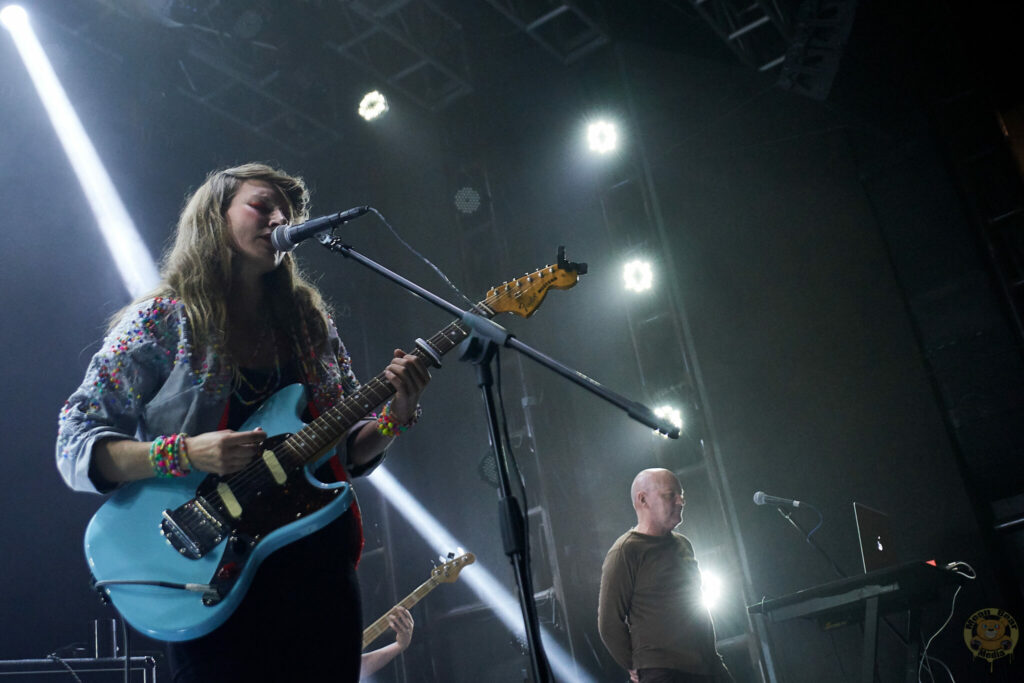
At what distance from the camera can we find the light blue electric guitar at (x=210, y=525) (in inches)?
69.8

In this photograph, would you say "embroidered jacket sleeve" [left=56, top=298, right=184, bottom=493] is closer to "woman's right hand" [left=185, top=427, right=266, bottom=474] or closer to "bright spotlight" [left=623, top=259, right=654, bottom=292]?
"woman's right hand" [left=185, top=427, right=266, bottom=474]

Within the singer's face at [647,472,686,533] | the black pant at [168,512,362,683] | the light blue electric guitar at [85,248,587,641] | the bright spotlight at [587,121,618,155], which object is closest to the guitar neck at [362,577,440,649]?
the singer's face at [647,472,686,533]

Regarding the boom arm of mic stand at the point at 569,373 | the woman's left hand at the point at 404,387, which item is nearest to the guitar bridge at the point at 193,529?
the woman's left hand at the point at 404,387

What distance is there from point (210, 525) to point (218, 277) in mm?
730

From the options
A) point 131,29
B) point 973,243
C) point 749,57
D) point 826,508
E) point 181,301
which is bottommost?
point 826,508

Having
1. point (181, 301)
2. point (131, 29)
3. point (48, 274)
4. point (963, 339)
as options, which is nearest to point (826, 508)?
point (963, 339)

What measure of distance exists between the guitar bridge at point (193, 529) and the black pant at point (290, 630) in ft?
0.50

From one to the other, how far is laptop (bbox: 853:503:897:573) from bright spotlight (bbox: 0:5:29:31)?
274 inches

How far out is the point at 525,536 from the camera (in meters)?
1.85

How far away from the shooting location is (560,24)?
7742 millimetres

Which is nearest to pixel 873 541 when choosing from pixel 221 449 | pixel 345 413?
pixel 345 413

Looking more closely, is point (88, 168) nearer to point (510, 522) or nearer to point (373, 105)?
point (373, 105)

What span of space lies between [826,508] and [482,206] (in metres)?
4.07

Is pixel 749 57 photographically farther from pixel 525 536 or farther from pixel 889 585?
pixel 525 536
